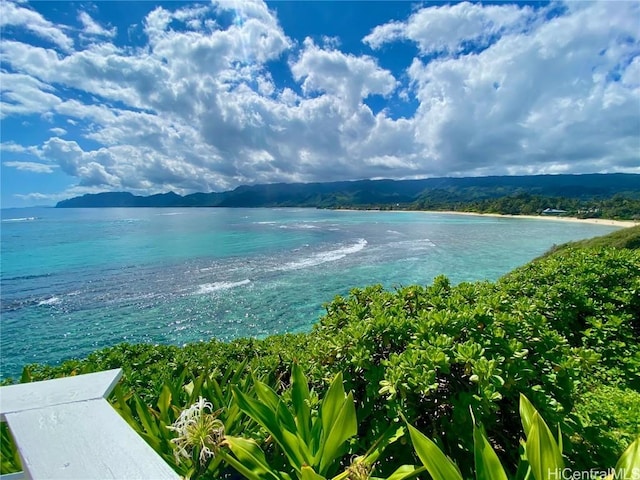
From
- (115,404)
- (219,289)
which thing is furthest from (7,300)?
(115,404)

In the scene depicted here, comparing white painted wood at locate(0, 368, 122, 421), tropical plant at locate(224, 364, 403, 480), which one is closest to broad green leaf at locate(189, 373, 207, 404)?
tropical plant at locate(224, 364, 403, 480)

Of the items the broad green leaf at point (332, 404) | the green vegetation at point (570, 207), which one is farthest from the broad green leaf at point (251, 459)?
the green vegetation at point (570, 207)

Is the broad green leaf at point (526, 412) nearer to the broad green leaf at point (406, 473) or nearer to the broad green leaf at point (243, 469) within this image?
the broad green leaf at point (406, 473)

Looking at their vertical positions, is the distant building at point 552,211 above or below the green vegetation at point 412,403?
below

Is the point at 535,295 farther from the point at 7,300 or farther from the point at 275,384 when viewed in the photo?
the point at 7,300

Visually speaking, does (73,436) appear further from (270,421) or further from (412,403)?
(412,403)

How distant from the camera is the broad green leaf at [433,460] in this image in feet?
4.91

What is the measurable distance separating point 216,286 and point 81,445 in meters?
22.0

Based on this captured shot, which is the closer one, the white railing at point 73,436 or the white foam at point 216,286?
the white railing at point 73,436

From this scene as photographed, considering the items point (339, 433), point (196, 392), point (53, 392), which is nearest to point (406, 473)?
point (339, 433)

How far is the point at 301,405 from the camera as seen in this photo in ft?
7.00

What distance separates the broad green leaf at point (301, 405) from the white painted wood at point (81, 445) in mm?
1119

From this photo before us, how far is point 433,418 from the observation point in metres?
2.29

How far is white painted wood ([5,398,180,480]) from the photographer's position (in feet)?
3.37
